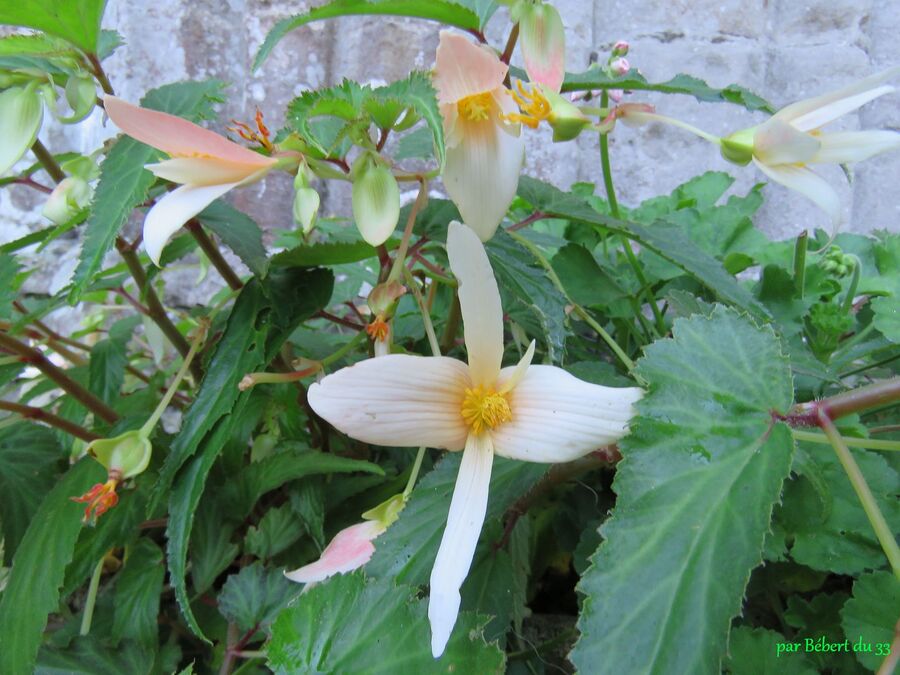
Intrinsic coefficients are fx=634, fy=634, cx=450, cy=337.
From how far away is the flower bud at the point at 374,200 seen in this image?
343 mm

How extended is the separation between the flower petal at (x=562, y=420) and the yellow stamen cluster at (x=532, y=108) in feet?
0.44

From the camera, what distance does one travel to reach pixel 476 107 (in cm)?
36

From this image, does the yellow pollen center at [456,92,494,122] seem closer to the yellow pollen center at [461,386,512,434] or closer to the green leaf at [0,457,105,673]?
the yellow pollen center at [461,386,512,434]

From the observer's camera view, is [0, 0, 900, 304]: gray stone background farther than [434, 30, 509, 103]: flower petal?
Yes

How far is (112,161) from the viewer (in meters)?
0.38

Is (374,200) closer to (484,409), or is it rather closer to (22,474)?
(484,409)

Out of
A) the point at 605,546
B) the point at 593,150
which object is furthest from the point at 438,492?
the point at 593,150

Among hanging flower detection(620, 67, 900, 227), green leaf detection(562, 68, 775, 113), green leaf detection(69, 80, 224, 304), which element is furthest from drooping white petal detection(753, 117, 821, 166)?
green leaf detection(69, 80, 224, 304)

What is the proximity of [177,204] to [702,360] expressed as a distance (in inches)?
11.4

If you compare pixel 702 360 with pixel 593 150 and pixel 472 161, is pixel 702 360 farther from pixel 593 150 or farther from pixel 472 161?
pixel 593 150

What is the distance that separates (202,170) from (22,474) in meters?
0.41

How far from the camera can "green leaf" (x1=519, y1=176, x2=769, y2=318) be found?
45 cm

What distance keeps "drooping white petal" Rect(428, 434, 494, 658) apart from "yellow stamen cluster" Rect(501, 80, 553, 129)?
0.17 meters

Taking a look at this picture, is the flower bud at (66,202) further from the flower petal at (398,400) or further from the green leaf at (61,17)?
the flower petal at (398,400)
